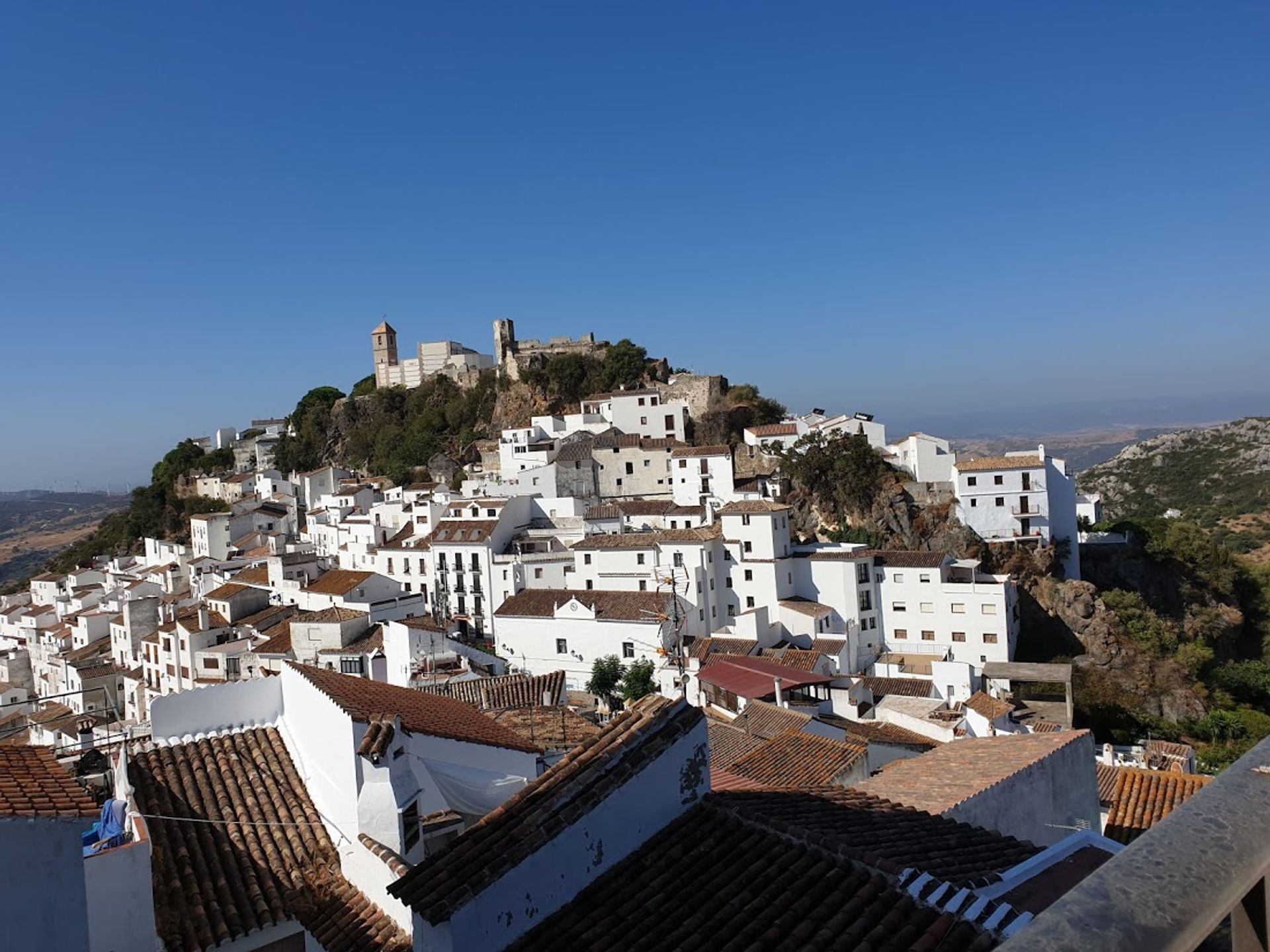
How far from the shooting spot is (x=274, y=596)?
40906 millimetres

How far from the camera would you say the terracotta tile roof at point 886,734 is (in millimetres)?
18219

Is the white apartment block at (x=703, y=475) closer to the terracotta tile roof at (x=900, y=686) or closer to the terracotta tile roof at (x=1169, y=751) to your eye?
the terracotta tile roof at (x=900, y=686)

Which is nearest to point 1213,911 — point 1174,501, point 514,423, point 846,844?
point 846,844

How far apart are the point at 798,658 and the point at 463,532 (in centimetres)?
1747

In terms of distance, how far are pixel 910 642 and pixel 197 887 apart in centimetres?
3134

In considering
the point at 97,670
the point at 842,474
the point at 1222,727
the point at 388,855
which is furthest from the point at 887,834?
the point at 97,670

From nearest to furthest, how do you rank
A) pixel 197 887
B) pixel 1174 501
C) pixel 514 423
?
pixel 197 887, pixel 514 423, pixel 1174 501

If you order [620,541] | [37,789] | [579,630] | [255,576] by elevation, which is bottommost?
[579,630]

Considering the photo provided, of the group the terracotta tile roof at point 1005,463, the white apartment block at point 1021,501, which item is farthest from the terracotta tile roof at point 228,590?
the terracotta tile roof at point 1005,463

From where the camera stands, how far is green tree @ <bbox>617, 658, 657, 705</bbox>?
29.5 metres

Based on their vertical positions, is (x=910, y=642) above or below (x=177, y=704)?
below

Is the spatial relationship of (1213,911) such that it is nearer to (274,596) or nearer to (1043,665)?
(1043,665)

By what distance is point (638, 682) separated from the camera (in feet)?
98.4

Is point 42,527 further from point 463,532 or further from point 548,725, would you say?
point 548,725
